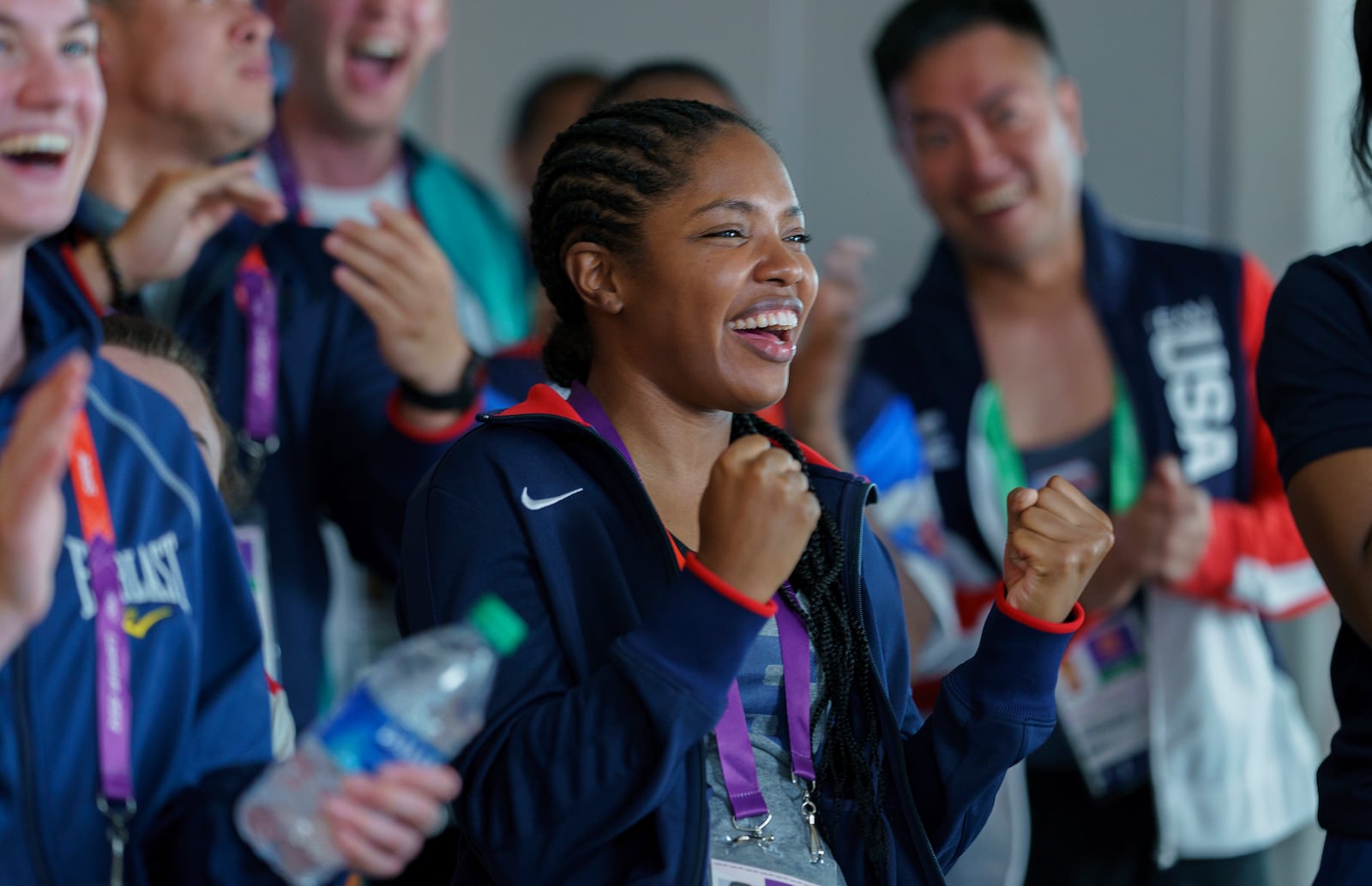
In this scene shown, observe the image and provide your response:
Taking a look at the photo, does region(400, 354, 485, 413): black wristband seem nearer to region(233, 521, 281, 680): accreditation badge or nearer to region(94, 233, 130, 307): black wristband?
region(233, 521, 281, 680): accreditation badge

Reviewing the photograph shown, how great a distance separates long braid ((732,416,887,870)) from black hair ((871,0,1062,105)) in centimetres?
169

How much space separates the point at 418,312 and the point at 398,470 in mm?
269

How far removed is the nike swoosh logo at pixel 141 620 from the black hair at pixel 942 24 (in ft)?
6.46

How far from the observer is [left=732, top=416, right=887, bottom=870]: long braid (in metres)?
1.61

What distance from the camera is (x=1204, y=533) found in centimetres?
271

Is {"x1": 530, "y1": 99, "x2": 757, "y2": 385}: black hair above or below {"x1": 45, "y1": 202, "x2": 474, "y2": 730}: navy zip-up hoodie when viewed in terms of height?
above

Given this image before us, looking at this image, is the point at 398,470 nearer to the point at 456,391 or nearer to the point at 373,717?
the point at 456,391

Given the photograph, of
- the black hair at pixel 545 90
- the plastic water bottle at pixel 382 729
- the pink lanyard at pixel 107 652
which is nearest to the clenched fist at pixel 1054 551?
the plastic water bottle at pixel 382 729

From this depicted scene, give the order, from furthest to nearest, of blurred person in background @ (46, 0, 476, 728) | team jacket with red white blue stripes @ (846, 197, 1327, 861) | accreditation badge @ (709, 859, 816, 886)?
team jacket with red white blue stripes @ (846, 197, 1327, 861)
blurred person in background @ (46, 0, 476, 728)
accreditation badge @ (709, 859, 816, 886)

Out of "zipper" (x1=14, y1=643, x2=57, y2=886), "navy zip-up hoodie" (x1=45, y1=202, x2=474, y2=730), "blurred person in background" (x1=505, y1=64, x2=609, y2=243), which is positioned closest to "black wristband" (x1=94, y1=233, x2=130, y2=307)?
"navy zip-up hoodie" (x1=45, y1=202, x2=474, y2=730)

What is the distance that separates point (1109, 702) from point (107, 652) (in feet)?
6.05

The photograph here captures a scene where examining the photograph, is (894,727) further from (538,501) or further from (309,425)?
(309,425)

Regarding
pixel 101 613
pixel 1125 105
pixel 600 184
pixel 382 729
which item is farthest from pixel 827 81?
pixel 382 729

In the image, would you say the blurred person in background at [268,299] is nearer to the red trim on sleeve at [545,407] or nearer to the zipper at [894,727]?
the red trim on sleeve at [545,407]
